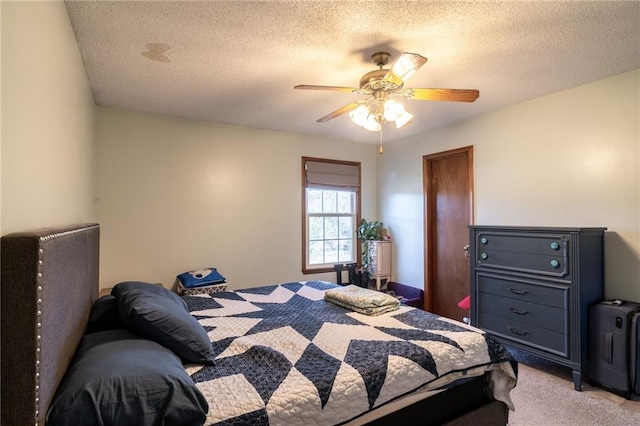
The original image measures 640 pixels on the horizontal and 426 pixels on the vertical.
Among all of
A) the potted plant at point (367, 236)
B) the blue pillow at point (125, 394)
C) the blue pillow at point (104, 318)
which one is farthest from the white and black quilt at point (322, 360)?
the potted plant at point (367, 236)

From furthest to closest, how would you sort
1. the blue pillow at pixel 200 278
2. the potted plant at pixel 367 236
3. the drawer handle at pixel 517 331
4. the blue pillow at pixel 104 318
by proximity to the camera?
the potted plant at pixel 367 236 → the blue pillow at pixel 200 278 → the drawer handle at pixel 517 331 → the blue pillow at pixel 104 318

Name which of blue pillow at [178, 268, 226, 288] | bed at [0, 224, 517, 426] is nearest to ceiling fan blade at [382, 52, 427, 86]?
bed at [0, 224, 517, 426]

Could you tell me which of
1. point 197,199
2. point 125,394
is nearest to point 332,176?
point 197,199

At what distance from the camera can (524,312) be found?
9.39ft

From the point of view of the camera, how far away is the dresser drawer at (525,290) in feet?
8.65

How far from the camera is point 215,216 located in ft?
12.7

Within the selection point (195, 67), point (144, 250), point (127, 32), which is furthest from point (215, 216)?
point (127, 32)

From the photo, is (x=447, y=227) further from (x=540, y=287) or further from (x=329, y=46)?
(x=329, y=46)

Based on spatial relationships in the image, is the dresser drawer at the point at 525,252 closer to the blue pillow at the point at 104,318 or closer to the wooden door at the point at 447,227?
the wooden door at the point at 447,227

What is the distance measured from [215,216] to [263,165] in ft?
2.84

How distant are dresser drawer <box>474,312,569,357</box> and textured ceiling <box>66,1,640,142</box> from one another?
2.04 meters

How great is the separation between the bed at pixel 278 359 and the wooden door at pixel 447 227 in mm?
1913

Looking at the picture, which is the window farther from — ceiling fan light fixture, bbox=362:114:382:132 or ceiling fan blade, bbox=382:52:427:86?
ceiling fan blade, bbox=382:52:427:86

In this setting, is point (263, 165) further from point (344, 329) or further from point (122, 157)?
point (344, 329)
